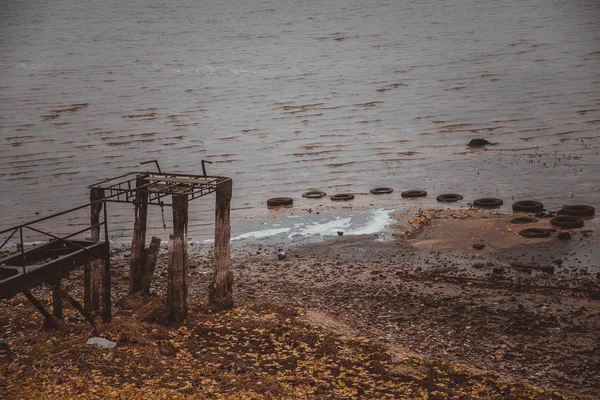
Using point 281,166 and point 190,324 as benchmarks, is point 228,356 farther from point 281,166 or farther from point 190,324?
point 281,166

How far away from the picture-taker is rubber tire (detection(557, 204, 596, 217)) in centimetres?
2909

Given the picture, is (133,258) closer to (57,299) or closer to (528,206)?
(57,299)

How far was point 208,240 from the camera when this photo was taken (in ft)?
94.2

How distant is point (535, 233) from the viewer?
2619 cm

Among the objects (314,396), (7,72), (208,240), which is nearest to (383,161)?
(208,240)

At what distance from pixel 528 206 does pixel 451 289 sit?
10456mm

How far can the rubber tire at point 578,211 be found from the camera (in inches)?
1145

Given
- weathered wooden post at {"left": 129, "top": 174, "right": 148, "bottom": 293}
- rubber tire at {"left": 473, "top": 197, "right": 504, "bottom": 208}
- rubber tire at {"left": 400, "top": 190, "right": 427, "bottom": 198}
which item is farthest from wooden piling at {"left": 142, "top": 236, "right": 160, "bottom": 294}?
rubber tire at {"left": 400, "top": 190, "right": 427, "bottom": 198}

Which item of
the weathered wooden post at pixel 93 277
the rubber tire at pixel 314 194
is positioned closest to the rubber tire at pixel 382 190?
the rubber tire at pixel 314 194

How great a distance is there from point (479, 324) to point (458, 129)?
33.1 meters

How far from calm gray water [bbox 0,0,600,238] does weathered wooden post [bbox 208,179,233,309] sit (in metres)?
10.9

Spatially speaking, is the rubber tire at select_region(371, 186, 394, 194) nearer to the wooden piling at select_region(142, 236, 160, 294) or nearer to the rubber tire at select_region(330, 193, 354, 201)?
the rubber tire at select_region(330, 193, 354, 201)

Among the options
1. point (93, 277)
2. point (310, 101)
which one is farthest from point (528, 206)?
point (310, 101)

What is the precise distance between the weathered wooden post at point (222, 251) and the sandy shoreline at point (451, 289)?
1.44 m
